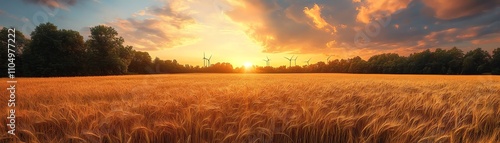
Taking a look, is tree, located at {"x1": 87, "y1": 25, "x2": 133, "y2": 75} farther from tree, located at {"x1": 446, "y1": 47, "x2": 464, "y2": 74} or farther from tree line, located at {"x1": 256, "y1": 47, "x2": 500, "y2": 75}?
tree, located at {"x1": 446, "y1": 47, "x2": 464, "y2": 74}

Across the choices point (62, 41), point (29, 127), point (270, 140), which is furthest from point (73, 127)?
point (62, 41)

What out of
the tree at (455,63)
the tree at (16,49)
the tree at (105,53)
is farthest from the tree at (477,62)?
the tree at (16,49)

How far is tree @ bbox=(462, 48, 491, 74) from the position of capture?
62.7m

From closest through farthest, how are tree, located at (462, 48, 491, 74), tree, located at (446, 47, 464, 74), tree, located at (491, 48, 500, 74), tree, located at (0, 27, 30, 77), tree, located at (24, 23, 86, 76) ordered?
tree, located at (0, 27, 30, 77)
tree, located at (24, 23, 86, 76)
tree, located at (491, 48, 500, 74)
tree, located at (462, 48, 491, 74)
tree, located at (446, 47, 464, 74)

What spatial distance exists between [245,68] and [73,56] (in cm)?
5222

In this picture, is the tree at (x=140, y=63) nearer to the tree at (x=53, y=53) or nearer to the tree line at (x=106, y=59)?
the tree line at (x=106, y=59)

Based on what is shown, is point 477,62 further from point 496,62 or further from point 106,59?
point 106,59

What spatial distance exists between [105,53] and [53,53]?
8.44 metres

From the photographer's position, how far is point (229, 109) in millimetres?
3326

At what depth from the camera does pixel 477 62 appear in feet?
215

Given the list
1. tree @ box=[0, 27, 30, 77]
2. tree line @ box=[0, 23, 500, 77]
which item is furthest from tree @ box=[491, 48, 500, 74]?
tree @ box=[0, 27, 30, 77]

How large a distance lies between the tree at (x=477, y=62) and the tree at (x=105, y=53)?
82285 millimetres

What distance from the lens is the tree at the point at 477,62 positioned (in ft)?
206

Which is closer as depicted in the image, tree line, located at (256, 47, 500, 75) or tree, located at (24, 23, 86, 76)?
tree, located at (24, 23, 86, 76)
